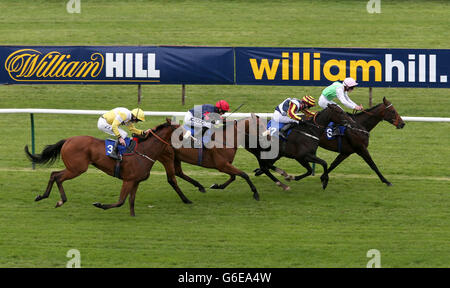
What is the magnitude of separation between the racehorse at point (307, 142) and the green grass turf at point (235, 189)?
1.27 ft

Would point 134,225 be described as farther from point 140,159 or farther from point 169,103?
point 169,103

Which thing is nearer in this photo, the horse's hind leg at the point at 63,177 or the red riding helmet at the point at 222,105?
the horse's hind leg at the point at 63,177

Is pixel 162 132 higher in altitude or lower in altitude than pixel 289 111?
lower

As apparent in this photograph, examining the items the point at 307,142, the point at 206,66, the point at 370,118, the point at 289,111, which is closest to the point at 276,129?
the point at 289,111

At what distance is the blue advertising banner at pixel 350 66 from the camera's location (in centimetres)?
1761

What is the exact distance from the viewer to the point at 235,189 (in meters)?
13.4

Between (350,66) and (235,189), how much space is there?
18.2 ft

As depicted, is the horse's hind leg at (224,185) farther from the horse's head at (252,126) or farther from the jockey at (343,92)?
the jockey at (343,92)

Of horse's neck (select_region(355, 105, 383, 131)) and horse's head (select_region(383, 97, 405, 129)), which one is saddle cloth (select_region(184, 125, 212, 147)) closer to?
horse's neck (select_region(355, 105, 383, 131))

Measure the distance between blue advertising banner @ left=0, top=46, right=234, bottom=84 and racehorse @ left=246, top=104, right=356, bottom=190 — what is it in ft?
16.6

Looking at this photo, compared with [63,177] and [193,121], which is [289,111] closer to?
[193,121]

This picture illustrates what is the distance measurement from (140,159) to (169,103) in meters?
7.20

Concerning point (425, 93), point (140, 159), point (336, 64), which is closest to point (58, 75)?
point (336, 64)

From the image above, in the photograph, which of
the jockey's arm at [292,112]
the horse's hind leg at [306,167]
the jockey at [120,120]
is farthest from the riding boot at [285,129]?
the jockey at [120,120]
